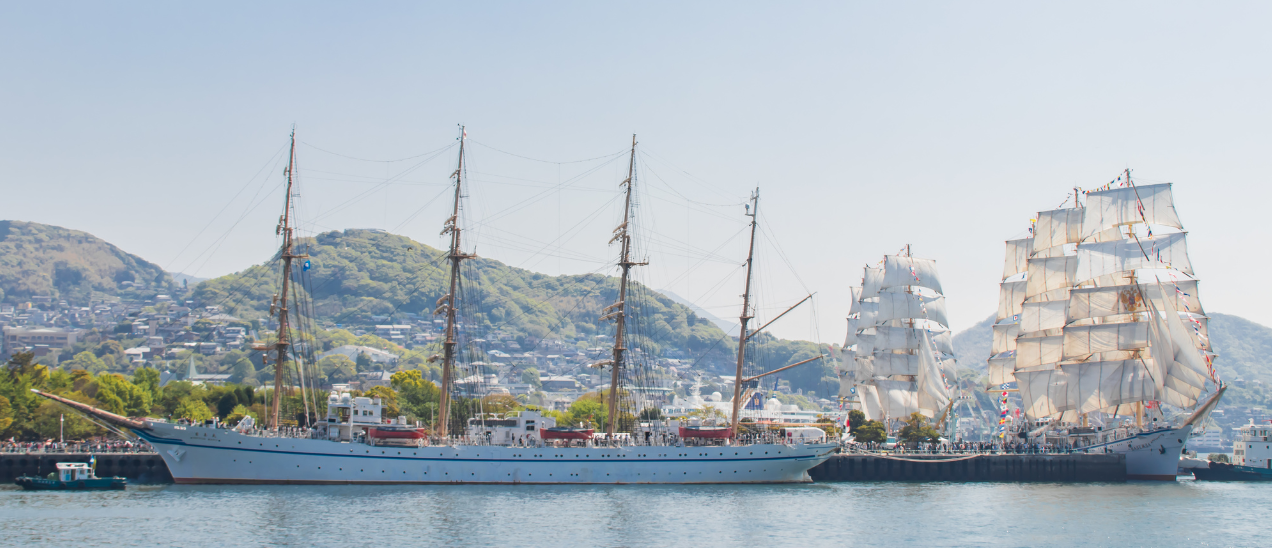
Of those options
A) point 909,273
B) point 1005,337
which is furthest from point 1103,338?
point 909,273

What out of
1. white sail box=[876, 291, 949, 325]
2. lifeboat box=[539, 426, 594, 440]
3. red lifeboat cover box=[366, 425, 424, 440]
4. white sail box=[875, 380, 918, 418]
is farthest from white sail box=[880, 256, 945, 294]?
red lifeboat cover box=[366, 425, 424, 440]

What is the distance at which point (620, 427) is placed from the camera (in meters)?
88.8

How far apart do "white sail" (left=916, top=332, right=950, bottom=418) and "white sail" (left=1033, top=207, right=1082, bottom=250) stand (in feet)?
55.7

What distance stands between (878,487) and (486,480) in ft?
88.8

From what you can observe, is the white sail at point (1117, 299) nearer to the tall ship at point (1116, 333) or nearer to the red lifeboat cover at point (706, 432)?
the tall ship at point (1116, 333)

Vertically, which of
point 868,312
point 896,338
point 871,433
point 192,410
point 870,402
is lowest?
point 192,410

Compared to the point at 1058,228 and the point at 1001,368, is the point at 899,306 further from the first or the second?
the point at 1058,228

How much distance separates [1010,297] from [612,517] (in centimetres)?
7315

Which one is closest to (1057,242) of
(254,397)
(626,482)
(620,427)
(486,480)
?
(620,427)

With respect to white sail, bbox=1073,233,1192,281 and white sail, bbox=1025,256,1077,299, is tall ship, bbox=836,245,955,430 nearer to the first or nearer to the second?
white sail, bbox=1025,256,1077,299

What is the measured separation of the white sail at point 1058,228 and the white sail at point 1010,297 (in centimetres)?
1280

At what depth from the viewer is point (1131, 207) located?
8731cm

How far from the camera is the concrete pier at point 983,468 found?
77.4 meters

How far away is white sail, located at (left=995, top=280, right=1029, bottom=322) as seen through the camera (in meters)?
108
